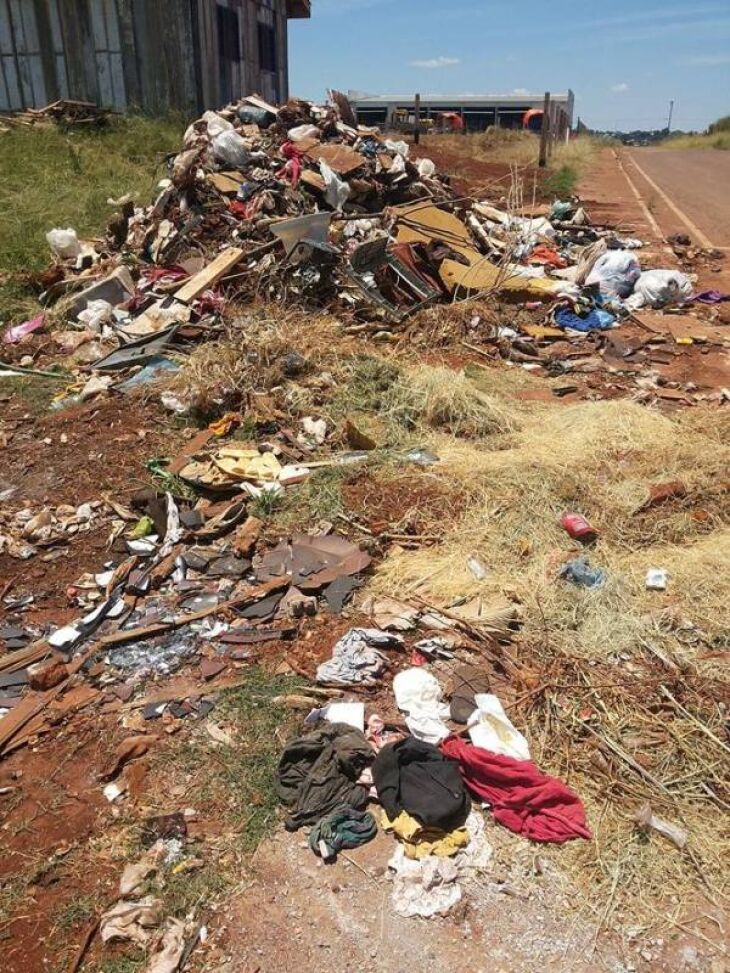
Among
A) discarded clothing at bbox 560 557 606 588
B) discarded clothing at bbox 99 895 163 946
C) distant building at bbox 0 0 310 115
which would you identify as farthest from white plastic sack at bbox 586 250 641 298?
distant building at bbox 0 0 310 115

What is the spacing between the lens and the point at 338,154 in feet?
33.4

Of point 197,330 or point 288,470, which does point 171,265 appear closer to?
point 197,330

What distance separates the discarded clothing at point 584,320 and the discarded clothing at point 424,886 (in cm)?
680

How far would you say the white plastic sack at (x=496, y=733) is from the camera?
2816mm

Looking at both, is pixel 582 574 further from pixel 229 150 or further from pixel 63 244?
pixel 229 150

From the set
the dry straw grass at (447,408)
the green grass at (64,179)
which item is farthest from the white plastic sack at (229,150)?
the dry straw grass at (447,408)

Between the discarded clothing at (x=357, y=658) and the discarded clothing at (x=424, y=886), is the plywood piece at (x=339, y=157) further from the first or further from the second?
the discarded clothing at (x=424, y=886)

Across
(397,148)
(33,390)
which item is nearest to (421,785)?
(33,390)

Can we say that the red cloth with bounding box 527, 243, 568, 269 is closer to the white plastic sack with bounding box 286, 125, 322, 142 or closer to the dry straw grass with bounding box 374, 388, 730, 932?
the white plastic sack with bounding box 286, 125, 322, 142

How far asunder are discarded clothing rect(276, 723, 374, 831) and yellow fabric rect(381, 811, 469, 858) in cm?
17

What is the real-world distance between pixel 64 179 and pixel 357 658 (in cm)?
1081

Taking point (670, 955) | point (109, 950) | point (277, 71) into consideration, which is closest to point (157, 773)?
point (109, 950)

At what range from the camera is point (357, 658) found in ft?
10.9

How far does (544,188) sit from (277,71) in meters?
7.77
